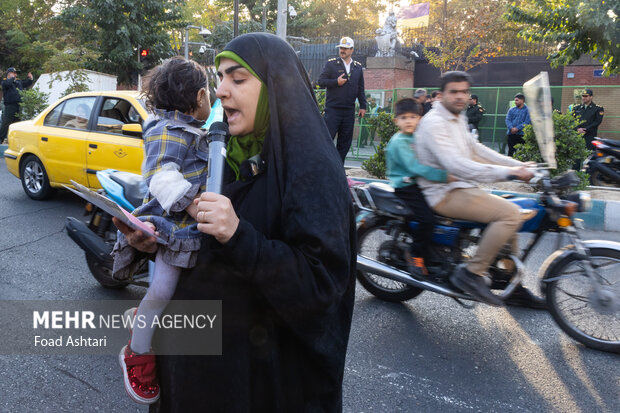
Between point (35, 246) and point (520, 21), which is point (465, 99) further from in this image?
point (520, 21)

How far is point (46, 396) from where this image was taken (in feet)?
9.70

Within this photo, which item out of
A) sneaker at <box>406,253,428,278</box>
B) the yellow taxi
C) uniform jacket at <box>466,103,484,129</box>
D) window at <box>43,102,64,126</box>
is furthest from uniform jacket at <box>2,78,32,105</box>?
sneaker at <box>406,253,428,278</box>

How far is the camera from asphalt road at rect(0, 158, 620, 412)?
296 centimetres

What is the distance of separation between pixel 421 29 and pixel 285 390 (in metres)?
28.1

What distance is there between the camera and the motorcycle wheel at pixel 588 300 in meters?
3.59

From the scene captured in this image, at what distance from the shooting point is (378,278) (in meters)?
4.54

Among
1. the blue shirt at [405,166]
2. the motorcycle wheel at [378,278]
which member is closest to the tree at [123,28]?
the motorcycle wheel at [378,278]

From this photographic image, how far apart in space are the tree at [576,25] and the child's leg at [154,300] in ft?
28.6

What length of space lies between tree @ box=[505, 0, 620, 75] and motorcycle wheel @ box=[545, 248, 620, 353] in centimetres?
639

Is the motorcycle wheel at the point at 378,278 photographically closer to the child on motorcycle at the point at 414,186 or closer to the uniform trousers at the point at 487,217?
the child on motorcycle at the point at 414,186

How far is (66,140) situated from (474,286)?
18.9 feet

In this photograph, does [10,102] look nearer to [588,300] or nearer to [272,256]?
[588,300]

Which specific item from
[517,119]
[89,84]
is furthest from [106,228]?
[89,84]

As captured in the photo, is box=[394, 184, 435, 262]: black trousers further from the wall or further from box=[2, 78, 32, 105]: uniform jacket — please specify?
the wall
